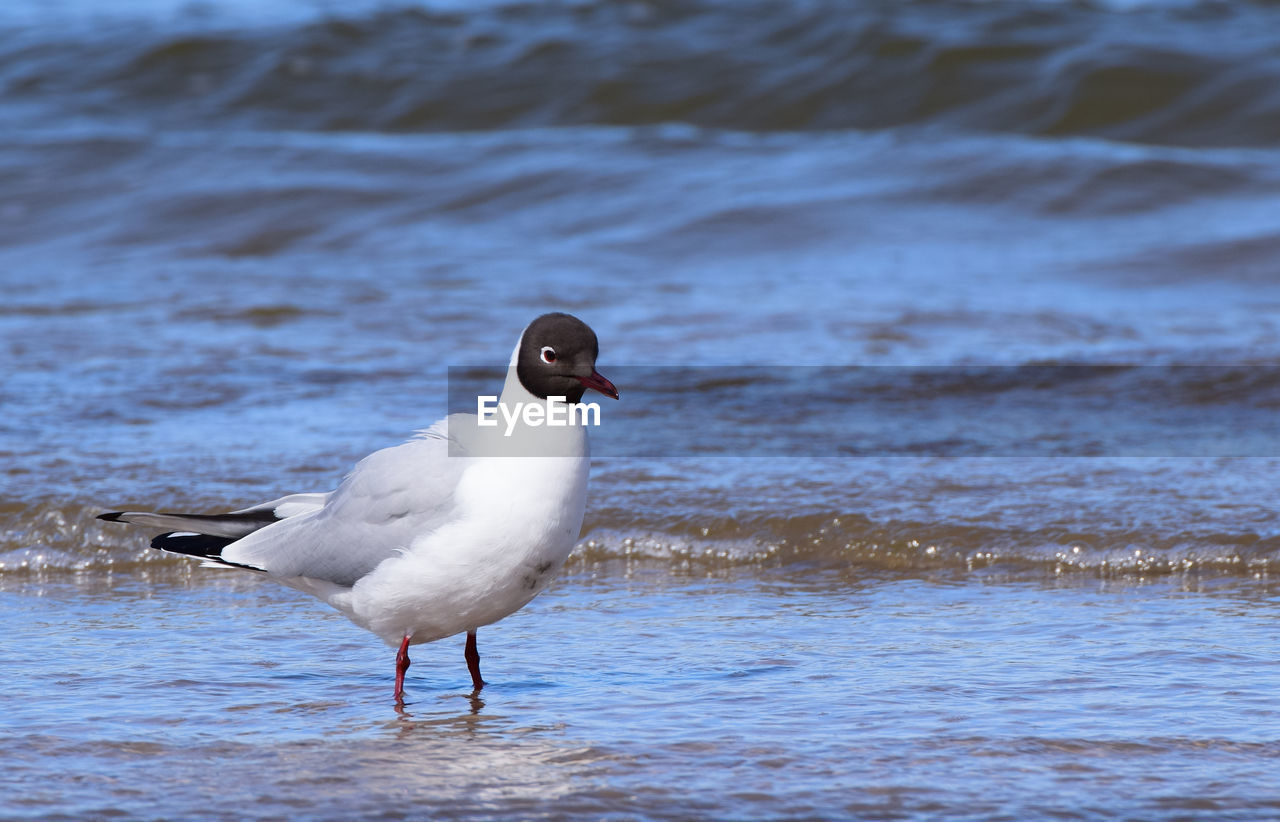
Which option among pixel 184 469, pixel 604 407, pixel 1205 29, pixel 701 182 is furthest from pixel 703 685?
pixel 1205 29

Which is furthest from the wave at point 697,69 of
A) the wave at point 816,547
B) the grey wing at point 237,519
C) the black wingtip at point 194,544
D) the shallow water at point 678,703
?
the black wingtip at point 194,544

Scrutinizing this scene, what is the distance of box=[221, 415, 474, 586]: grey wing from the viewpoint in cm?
348

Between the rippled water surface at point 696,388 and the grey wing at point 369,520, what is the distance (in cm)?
32

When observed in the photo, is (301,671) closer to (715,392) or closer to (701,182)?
(715,392)

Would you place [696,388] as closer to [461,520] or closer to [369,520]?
[369,520]

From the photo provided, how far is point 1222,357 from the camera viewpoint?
286 inches

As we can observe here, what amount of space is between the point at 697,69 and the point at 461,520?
1258 centimetres

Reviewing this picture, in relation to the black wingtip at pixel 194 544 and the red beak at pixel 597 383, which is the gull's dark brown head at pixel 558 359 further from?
the black wingtip at pixel 194 544

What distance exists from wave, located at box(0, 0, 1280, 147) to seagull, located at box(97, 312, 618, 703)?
36.0 feet

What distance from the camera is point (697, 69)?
15398 millimetres

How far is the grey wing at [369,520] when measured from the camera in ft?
11.4

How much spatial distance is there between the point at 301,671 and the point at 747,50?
12834 mm

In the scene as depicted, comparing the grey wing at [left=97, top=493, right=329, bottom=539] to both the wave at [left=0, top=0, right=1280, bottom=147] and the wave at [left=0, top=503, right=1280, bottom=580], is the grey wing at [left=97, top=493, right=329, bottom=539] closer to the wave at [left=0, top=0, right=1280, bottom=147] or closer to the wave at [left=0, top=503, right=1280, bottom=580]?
the wave at [left=0, top=503, right=1280, bottom=580]

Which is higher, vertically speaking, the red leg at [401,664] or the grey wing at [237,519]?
the grey wing at [237,519]
